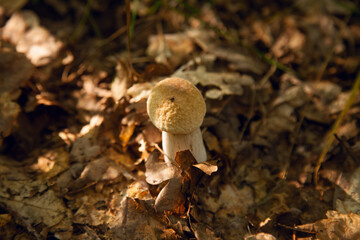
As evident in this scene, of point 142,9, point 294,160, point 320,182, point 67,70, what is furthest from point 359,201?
point 142,9

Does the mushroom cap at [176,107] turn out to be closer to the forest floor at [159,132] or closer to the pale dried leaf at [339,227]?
the forest floor at [159,132]

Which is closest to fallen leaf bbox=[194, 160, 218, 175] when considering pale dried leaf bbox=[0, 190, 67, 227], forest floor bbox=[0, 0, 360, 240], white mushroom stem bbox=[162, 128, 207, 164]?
forest floor bbox=[0, 0, 360, 240]

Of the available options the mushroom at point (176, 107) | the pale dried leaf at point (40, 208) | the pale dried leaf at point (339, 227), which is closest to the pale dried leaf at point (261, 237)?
the pale dried leaf at point (339, 227)

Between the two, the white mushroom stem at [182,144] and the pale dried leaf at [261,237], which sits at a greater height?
the white mushroom stem at [182,144]

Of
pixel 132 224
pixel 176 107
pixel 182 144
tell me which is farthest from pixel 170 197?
pixel 176 107

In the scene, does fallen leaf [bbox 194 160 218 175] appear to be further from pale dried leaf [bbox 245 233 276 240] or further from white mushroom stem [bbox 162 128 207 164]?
pale dried leaf [bbox 245 233 276 240]

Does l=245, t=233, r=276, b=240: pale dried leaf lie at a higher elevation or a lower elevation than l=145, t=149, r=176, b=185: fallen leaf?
lower
